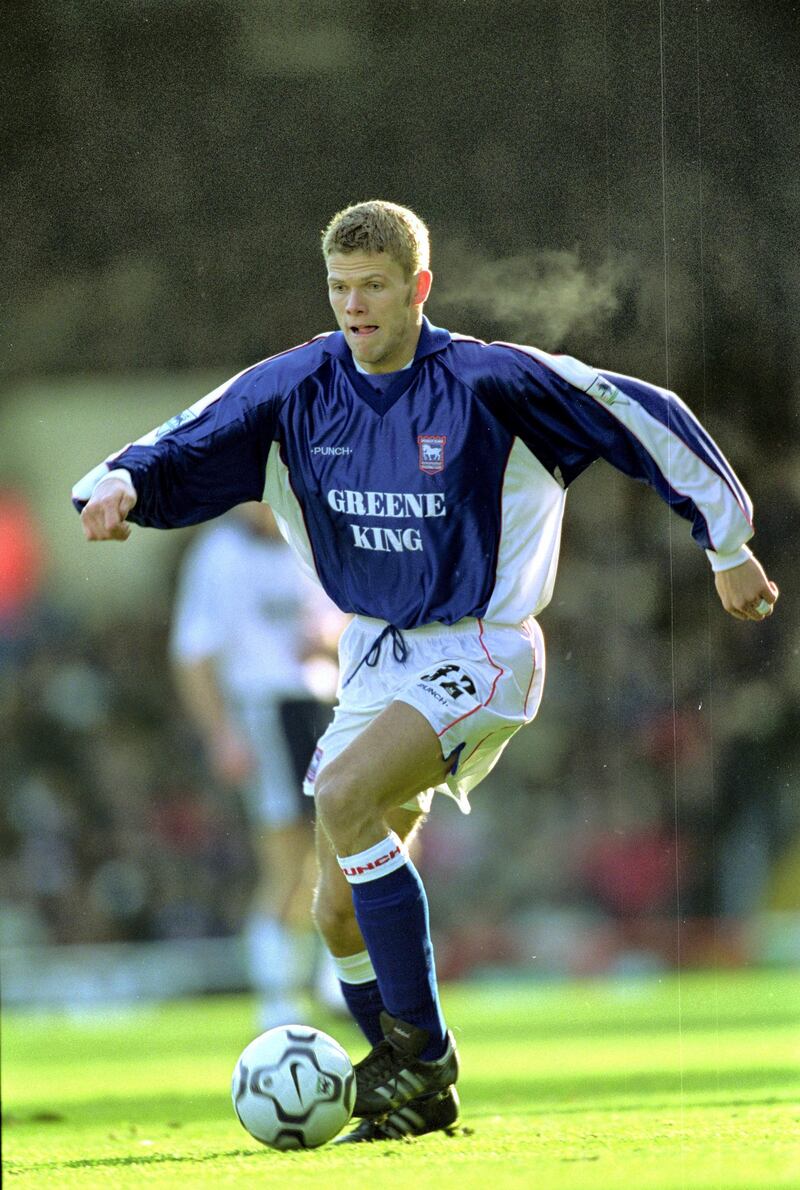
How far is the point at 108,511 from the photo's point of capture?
396cm

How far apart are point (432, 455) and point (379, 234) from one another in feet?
1.81

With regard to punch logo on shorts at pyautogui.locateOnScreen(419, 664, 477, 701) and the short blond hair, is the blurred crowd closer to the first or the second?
the short blond hair

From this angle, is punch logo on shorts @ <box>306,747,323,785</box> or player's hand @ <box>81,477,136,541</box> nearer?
player's hand @ <box>81,477,136,541</box>

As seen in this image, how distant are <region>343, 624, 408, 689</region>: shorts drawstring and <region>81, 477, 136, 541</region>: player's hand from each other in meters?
0.73

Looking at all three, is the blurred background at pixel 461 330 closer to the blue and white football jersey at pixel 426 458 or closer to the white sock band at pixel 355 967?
the blue and white football jersey at pixel 426 458

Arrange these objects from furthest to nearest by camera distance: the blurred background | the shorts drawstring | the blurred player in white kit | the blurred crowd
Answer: the blurred crowd, the blurred player in white kit, the blurred background, the shorts drawstring

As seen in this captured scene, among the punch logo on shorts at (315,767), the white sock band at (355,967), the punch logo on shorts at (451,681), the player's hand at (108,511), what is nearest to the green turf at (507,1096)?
the white sock band at (355,967)

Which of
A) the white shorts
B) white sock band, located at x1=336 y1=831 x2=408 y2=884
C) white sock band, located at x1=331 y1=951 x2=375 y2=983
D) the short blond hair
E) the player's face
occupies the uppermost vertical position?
the short blond hair

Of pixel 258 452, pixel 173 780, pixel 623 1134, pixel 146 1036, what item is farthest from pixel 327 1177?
pixel 173 780

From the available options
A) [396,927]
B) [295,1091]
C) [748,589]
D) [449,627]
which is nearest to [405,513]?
[449,627]

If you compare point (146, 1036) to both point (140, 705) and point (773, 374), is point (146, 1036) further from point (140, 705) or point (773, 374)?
point (773, 374)

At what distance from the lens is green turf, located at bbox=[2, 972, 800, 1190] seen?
13.1ft

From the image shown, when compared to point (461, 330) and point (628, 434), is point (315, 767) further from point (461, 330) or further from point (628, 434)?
point (461, 330)

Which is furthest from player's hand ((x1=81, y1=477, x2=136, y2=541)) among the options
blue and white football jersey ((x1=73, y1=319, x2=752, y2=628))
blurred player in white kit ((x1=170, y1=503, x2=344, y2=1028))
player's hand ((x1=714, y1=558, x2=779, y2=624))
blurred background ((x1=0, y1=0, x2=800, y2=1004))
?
blurred player in white kit ((x1=170, y1=503, x2=344, y2=1028))
